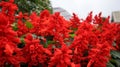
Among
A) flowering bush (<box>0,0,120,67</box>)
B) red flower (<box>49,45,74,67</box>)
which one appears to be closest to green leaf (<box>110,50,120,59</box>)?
flowering bush (<box>0,0,120,67</box>)

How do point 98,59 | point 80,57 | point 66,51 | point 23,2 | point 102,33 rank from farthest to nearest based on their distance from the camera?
point 23,2, point 102,33, point 80,57, point 98,59, point 66,51

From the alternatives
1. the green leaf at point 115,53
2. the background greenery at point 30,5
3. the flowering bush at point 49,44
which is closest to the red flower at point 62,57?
the flowering bush at point 49,44

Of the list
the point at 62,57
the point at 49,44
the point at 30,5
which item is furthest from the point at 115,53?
the point at 30,5

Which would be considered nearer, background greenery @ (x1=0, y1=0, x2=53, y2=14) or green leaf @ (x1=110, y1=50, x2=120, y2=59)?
green leaf @ (x1=110, y1=50, x2=120, y2=59)

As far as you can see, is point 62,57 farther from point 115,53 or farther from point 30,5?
point 30,5

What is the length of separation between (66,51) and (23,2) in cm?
734

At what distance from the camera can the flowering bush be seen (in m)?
3.48

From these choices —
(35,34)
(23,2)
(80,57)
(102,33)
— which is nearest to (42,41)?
(35,34)

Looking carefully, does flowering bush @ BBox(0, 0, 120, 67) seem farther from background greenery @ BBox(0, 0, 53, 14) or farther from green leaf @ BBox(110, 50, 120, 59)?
background greenery @ BBox(0, 0, 53, 14)

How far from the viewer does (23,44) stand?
3.96 metres

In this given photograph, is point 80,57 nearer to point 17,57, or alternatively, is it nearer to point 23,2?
point 17,57

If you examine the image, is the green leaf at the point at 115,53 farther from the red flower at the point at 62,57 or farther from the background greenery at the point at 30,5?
the background greenery at the point at 30,5

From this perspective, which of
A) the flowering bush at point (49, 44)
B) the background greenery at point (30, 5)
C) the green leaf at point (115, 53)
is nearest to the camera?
the flowering bush at point (49, 44)

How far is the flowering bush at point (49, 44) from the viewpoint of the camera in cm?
348
